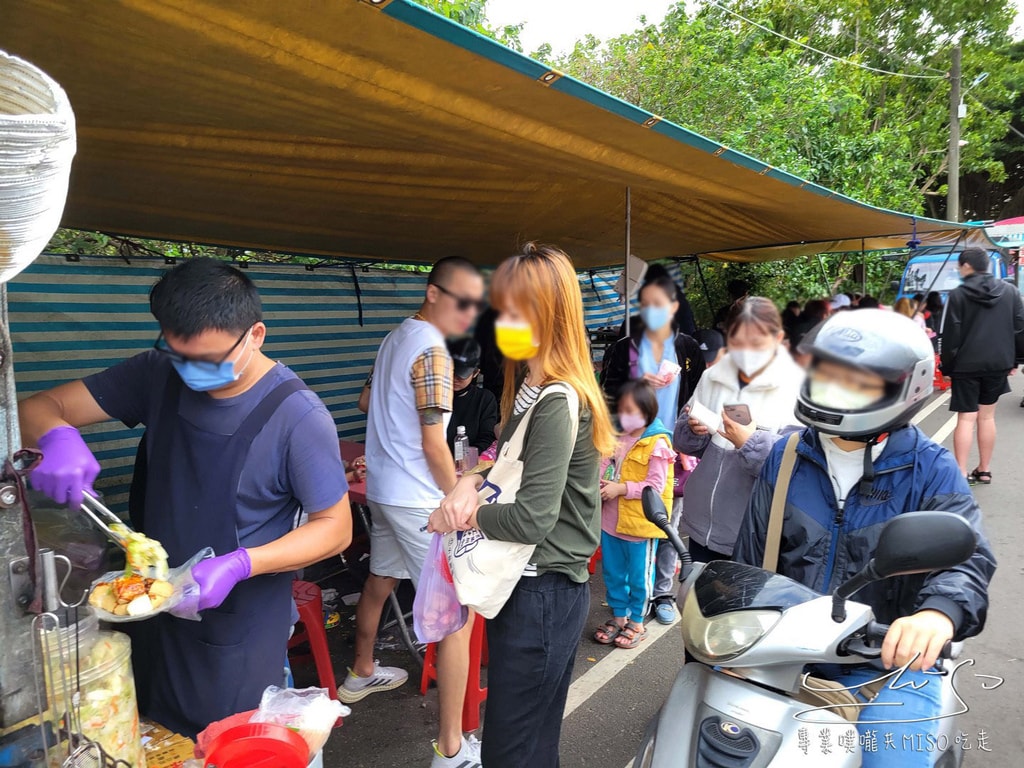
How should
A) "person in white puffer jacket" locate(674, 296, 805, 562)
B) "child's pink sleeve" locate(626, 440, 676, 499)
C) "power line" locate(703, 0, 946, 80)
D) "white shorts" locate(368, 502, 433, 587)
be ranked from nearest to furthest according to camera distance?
"person in white puffer jacket" locate(674, 296, 805, 562)
"white shorts" locate(368, 502, 433, 587)
"child's pink sleeve" locate(626, 440, 676, 499)
"power line" locate(703, 0, 946, 80)

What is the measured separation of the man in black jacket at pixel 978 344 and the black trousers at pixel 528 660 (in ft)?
16.2

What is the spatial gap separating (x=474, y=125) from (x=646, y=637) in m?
2.79

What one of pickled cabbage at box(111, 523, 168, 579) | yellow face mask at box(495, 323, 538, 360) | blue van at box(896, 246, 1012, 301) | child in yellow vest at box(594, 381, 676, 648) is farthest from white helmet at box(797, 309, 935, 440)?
blue van at box(896, 246, 1012, 301)

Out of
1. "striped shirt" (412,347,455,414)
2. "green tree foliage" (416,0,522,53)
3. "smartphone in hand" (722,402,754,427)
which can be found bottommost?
"smartphone in hand" (722,402,754,427)

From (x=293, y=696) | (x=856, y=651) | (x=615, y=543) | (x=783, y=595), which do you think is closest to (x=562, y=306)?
(x=783, y=595)

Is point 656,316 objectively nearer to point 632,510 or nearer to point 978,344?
point 632,510

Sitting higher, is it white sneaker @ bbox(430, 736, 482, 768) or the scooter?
the scooter

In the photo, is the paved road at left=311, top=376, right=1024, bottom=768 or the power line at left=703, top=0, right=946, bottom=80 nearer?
the paved road at left=311, top=376, right=1024, bottom=768

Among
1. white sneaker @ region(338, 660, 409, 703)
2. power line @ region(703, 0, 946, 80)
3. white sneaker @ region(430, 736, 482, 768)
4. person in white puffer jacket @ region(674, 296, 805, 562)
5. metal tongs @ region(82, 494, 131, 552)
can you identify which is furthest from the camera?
power line @ region(703, 0, 946, 80)

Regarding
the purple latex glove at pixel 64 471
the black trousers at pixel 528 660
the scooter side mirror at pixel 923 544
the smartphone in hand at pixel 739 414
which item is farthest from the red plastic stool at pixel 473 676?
the scooter side mirror at pixel 923 544

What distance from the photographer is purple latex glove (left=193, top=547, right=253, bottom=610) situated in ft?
4.45

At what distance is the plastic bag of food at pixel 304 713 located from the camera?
128 cm

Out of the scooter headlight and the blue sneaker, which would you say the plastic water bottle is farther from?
the scooter headlight

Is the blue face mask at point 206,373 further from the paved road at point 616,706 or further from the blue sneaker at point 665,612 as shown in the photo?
the blue sneaker at point 665,612
